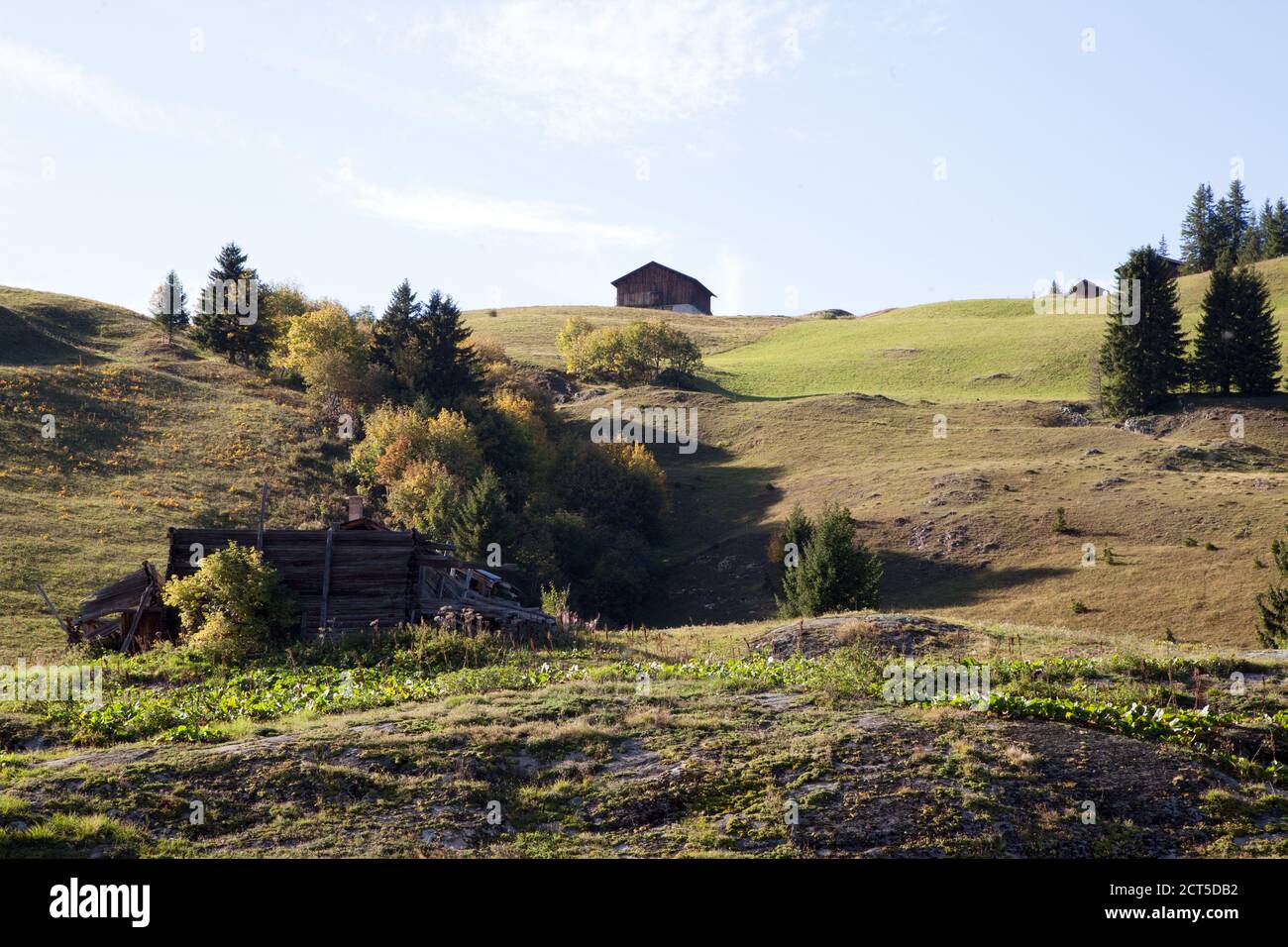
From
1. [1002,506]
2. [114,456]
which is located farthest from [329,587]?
[1002,506]

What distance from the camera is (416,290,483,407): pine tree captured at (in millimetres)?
71625

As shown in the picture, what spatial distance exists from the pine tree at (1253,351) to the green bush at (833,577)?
51.8 meters

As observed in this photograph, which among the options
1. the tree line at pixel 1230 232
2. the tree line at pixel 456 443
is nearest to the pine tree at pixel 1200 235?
the tree line at pixel 1230 232

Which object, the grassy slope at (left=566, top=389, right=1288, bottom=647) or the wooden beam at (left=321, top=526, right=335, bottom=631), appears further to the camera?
the grassy slope at (left=566, top=389, right=1288, bottom=647)

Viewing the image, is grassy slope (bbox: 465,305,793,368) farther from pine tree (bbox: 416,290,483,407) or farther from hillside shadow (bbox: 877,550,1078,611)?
hillside shadow (bbox: 877,550,1078,611)

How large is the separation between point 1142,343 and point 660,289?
3531 inches

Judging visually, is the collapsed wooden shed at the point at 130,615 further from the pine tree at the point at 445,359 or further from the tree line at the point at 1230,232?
the tree line at the point at 1230,232

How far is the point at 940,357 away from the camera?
348 ft

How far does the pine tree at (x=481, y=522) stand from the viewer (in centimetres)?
4969

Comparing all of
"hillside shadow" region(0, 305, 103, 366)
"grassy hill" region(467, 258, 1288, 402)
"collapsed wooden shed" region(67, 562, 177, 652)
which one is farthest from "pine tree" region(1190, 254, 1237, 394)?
"hillside shadow" region(0, 305, 103, 366)

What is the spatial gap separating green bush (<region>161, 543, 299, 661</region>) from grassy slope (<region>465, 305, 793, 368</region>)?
8267cm

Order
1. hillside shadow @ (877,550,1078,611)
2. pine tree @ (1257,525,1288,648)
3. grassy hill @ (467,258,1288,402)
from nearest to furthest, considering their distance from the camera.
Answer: pine tree @ (1257,525,1288,648) < hillside shadow @ (877,550,1078,611) < grassy hill @ (467,258,1288,402)

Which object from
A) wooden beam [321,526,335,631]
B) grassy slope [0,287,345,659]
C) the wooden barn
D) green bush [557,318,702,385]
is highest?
the wooden barn

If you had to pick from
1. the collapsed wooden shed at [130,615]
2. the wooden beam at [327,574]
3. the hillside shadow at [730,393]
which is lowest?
the collapsed wooden shed at [130,615]
